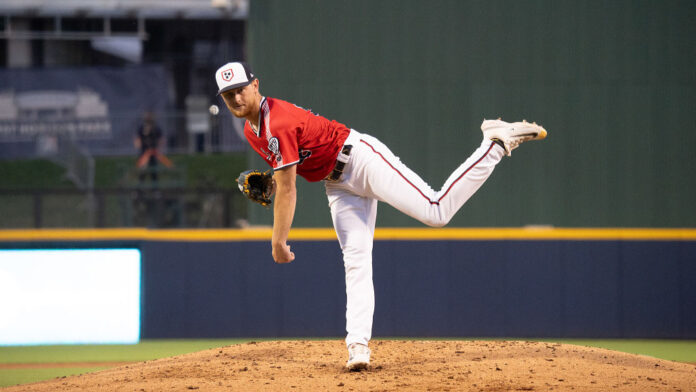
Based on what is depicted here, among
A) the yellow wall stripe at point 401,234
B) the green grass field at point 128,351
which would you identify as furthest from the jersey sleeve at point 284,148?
the yellow wall stripe at point 401,234

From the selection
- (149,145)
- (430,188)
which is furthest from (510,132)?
(149,145)

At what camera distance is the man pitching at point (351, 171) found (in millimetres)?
4824

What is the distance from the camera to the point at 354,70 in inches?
338

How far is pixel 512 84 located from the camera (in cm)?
856

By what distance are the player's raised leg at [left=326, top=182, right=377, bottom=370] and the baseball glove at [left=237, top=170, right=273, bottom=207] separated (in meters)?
0.41

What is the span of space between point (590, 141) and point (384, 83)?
2298 millimetres

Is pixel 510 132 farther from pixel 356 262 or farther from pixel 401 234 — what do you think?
pixel 401 234

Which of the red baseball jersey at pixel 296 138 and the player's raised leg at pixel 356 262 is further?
the player's raised leg at pixel 356 262

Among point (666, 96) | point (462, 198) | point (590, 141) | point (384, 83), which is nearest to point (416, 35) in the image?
point (384, 83)

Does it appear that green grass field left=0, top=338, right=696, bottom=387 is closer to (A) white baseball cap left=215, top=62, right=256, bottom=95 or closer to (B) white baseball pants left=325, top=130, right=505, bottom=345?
(B) white baseball pants left=325, top=130, right=505, bottom=345

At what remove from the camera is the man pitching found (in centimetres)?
482

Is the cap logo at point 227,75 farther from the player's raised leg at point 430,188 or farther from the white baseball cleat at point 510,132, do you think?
the white baseball cleat at point 510,132

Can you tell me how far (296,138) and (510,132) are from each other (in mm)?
1373

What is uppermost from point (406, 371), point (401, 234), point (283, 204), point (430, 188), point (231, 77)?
point (231, 77)
